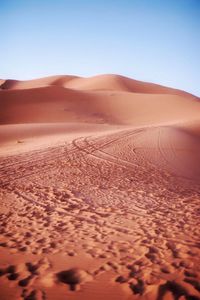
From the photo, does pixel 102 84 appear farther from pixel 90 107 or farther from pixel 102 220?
pixel 102 220

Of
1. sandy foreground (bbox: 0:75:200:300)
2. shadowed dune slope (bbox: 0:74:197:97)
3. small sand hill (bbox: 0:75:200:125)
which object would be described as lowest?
sandy foreground (bbox: 0:75:200:300)

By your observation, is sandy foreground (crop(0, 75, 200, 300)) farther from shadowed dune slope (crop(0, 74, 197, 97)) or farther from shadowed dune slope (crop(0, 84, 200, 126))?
shadowed dune slope (crop(0, 74, 197, 97))

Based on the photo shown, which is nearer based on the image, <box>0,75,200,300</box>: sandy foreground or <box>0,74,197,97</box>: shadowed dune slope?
<box>0,75,200,300</box>: sandy foreground

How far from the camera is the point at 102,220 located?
214 inches

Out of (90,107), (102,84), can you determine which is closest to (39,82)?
(102,84)

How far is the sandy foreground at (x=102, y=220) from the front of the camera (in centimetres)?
345

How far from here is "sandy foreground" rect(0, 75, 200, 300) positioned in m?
3.45

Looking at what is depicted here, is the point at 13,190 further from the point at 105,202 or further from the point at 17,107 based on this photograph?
the point at 17,107

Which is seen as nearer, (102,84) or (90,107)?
(90,107)

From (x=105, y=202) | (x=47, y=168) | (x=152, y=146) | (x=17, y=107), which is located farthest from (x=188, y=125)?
(x=17, y=107)

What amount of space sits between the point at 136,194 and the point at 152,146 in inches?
238

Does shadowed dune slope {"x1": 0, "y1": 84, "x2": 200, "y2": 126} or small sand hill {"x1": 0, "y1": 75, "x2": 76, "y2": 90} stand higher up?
small sand hill {"x1": 0, "y1": 75, "x2": 76, "y2": 90}

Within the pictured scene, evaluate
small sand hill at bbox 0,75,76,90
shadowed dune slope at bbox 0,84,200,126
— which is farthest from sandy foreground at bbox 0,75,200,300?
small sand hill at bbox 0,75,76,90

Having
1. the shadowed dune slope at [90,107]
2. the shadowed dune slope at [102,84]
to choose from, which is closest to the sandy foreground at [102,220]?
the shadowed dune slope at [90,107]
